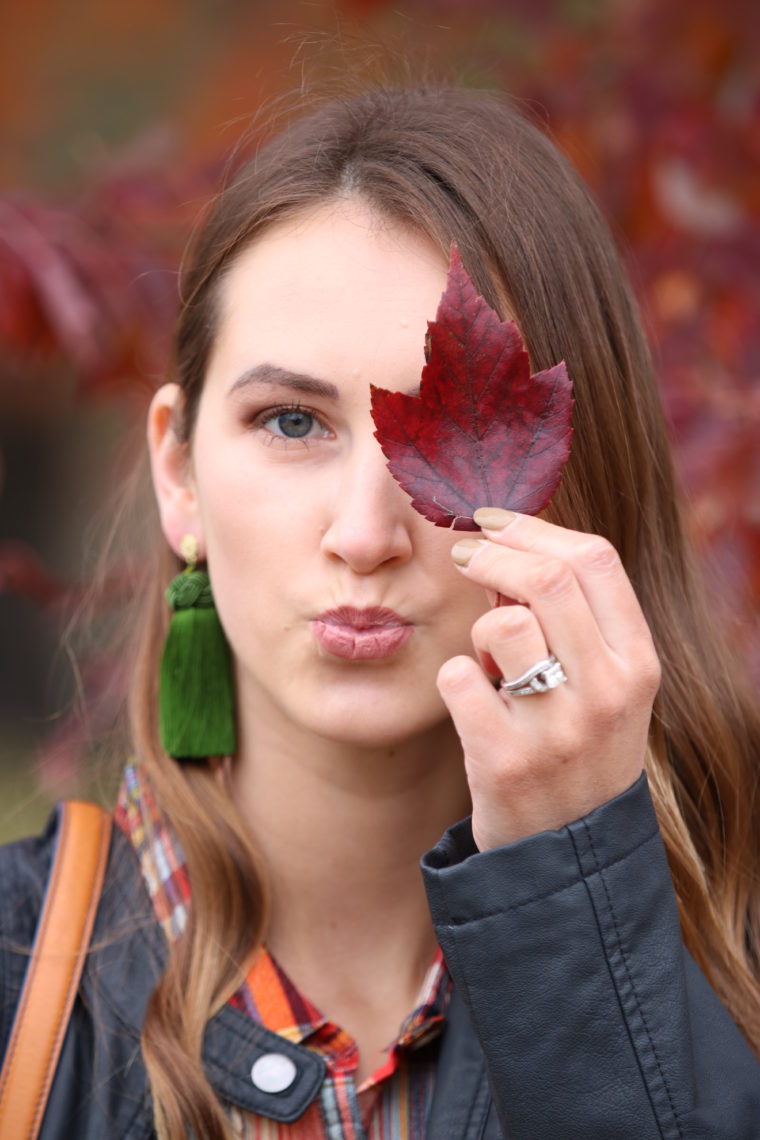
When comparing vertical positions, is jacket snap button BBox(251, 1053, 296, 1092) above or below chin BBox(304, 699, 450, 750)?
below

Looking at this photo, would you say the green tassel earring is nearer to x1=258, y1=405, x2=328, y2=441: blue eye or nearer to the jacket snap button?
x1=258, y1=405, x2=328, y2=441: blue eye

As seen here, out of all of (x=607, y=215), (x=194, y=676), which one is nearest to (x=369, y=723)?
(x=194, y=676)

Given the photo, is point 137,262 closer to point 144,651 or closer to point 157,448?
point 157,448

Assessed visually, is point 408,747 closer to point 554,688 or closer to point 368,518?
point 368,518

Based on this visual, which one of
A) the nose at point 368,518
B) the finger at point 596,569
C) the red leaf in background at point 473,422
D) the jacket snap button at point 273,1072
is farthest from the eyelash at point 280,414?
the jacket snap button at point 273,1072

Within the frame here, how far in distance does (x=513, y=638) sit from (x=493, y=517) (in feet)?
0.52

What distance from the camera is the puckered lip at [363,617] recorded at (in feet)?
5.85

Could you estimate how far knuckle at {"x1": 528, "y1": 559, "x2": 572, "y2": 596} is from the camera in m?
1.44

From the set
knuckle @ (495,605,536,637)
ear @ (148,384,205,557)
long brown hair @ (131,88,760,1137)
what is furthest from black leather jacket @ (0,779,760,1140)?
ear @ (148,384,205,557)

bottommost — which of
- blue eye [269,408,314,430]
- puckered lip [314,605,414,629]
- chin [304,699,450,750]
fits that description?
chin [304,699,450,750]

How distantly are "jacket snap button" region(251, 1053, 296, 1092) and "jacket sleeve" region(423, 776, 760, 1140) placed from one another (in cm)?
46

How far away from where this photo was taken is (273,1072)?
1877 millimetres

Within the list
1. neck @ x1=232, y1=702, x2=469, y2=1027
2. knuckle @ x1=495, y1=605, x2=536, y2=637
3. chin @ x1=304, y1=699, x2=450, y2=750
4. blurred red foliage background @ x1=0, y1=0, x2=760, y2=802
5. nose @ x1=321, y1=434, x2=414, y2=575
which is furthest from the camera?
blurred red foliage background @ x1=0, y1=0, x2=760, y2=802

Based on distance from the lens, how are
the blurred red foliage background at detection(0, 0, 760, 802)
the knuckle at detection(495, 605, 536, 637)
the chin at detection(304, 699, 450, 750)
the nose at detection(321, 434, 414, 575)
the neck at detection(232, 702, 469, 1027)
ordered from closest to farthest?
the knuckle at detection(495, 605, 536, 637), the nose at detection(321, 434, 414, 575), the chin at detection(304, 699, 450, 750), the neck at detection(232, 702, 469, 1027), the blurred red foliage background at detection(0, 0, 760, 802)
